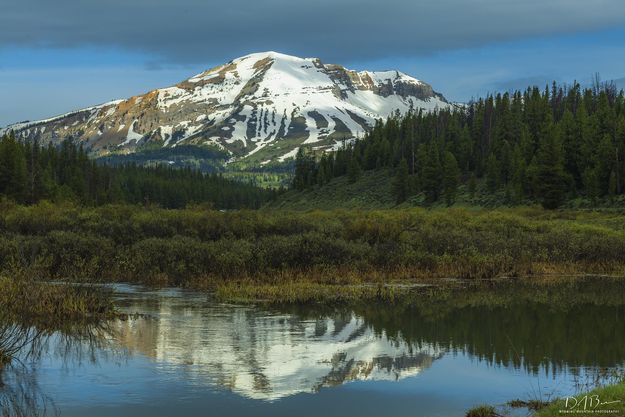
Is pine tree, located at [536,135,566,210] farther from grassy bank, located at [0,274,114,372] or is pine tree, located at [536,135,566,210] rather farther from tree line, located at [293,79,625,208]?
grassy bank, located at [0,274,114,372]

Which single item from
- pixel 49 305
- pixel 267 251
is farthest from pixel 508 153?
pixel 49 305

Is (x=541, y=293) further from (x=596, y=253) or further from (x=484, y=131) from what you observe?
(x=484, y=131)

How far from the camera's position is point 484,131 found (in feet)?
516

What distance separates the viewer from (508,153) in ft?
413

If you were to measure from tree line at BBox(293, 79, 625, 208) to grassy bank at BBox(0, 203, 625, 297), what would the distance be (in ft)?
173

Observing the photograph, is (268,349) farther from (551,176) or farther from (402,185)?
(402,185)

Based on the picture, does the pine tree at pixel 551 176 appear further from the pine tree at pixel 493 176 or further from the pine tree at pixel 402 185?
the pine tree at pixel 402 185

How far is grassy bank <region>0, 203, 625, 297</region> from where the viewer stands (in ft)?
120

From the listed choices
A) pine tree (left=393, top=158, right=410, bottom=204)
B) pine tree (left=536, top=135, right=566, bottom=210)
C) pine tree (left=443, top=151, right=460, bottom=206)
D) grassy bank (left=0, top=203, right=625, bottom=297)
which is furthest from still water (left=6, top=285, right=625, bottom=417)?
pine tree (left=393, top=158, right=410, bottom=204)

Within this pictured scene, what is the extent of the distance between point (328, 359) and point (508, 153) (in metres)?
110

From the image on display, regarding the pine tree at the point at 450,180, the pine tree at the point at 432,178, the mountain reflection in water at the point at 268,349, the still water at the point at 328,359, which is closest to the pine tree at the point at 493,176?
the pine tree at the point at 450,180

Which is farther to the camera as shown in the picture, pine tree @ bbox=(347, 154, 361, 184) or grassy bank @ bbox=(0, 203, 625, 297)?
pine tree @ bbox=(347, 154, 361, 184)

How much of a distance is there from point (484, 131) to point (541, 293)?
125276mm

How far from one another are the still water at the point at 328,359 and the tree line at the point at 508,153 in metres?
76.2
